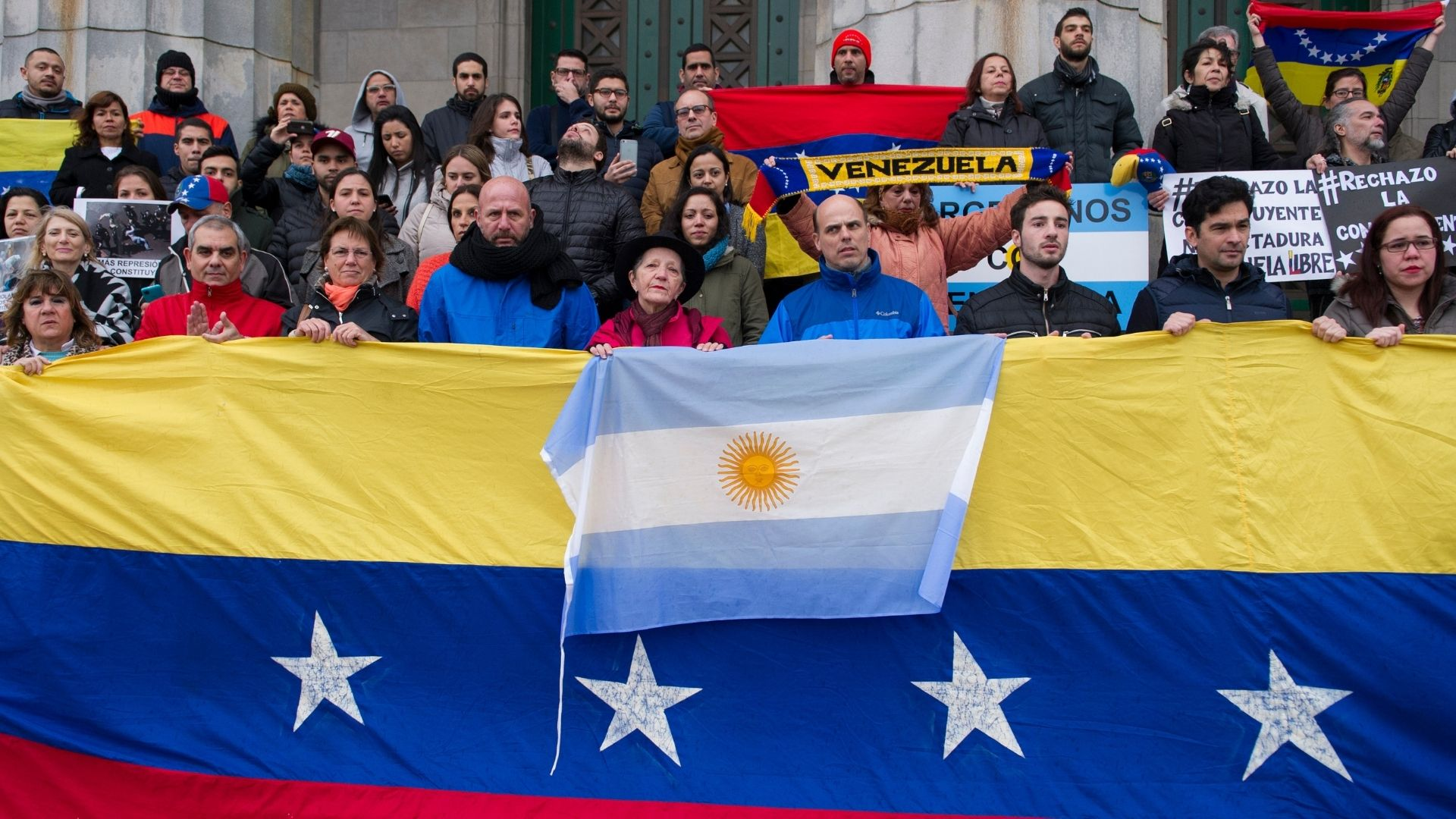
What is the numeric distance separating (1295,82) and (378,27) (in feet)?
24.6

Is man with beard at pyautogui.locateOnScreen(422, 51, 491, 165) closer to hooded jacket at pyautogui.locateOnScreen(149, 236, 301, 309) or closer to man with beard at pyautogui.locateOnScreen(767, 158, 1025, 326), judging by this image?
hooded jacket at pyautogui.locateOnScreen(149, 236, 301, 309)

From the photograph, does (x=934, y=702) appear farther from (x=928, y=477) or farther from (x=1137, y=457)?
(x=1137, y=457)

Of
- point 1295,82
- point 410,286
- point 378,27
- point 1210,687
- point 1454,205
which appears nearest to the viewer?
point 1210,687

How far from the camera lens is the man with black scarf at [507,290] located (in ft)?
19.2

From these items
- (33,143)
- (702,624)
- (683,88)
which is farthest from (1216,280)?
(33,143)

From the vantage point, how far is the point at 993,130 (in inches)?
321

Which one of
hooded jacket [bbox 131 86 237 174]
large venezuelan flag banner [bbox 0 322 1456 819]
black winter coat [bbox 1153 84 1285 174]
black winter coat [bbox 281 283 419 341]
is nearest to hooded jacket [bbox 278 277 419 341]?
black winter coat [bbox 281 283 419 341]

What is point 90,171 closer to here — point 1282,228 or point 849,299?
point 849,299

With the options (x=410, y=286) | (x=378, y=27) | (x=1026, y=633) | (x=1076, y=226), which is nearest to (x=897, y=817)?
(x=1026, y=633)

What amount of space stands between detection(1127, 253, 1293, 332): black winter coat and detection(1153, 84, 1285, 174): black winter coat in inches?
107

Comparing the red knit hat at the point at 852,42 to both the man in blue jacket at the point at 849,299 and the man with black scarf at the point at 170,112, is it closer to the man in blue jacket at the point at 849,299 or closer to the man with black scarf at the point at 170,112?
the man in blue jacket at the point at 849,299

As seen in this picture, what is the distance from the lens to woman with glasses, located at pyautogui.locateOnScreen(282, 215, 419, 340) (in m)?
5.86

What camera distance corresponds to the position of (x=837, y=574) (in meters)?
4.82

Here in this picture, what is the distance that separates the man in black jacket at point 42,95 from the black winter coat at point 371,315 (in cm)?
502
